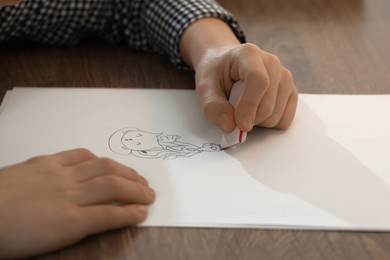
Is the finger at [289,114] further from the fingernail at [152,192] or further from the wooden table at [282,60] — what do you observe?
the fingernail at [152,192]

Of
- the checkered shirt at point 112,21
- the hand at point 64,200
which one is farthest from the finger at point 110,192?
the checkered shirt at point 112,21

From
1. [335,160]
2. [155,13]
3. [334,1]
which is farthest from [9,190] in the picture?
[334,1]

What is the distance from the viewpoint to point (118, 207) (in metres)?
0.61

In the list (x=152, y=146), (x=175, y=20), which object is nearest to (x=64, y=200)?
(x=152, y=146)

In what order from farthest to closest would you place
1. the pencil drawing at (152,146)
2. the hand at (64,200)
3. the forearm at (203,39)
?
the forearm at (203,39), the pencil drawing at (152,146), the hand at (64,200)

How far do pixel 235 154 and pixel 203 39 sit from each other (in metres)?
0.21

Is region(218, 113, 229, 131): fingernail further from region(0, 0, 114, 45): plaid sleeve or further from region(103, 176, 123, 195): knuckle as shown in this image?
region(0, 0, 114, 45): plaid sleeve

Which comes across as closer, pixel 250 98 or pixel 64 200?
pixel 64 200

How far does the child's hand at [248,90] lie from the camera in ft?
2.39

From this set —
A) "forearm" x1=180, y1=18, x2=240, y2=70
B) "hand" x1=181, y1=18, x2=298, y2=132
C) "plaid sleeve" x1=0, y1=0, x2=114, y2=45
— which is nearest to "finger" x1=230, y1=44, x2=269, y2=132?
"hand" x1=181, y1=18, x2=298, y2=132

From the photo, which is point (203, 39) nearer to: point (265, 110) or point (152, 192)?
point (265, 110)

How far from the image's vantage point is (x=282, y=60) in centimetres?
93

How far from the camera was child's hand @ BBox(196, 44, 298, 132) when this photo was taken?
729mm

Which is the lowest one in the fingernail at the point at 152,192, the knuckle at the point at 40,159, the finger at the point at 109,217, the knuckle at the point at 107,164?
the fingernail at the point at 152,192
